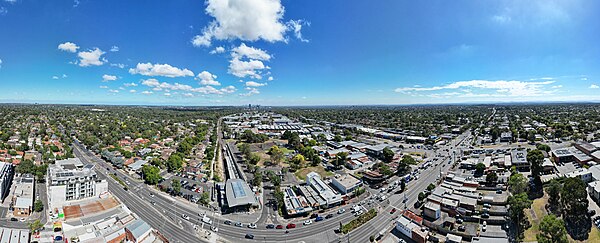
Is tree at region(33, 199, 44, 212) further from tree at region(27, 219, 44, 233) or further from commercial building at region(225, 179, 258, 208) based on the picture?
commercial building at region(225, 179, 258, 208)

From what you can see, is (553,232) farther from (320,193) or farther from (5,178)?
(5,178)

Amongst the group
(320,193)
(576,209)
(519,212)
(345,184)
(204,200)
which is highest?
(576,209)

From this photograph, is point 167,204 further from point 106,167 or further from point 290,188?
point 106,167

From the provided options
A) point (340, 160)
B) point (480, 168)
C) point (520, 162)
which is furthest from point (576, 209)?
point (340, 160)

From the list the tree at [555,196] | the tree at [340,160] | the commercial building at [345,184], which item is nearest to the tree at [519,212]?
the tree at [555,196]

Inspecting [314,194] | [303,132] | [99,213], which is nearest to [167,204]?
[99,213]

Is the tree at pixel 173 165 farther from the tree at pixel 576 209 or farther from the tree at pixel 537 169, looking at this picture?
the tree at pixel 537 169

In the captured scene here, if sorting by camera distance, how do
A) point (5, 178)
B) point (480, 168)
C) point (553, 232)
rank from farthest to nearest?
1. point (480, 168)
2. point (5, 178)
3. point (553, 232)
